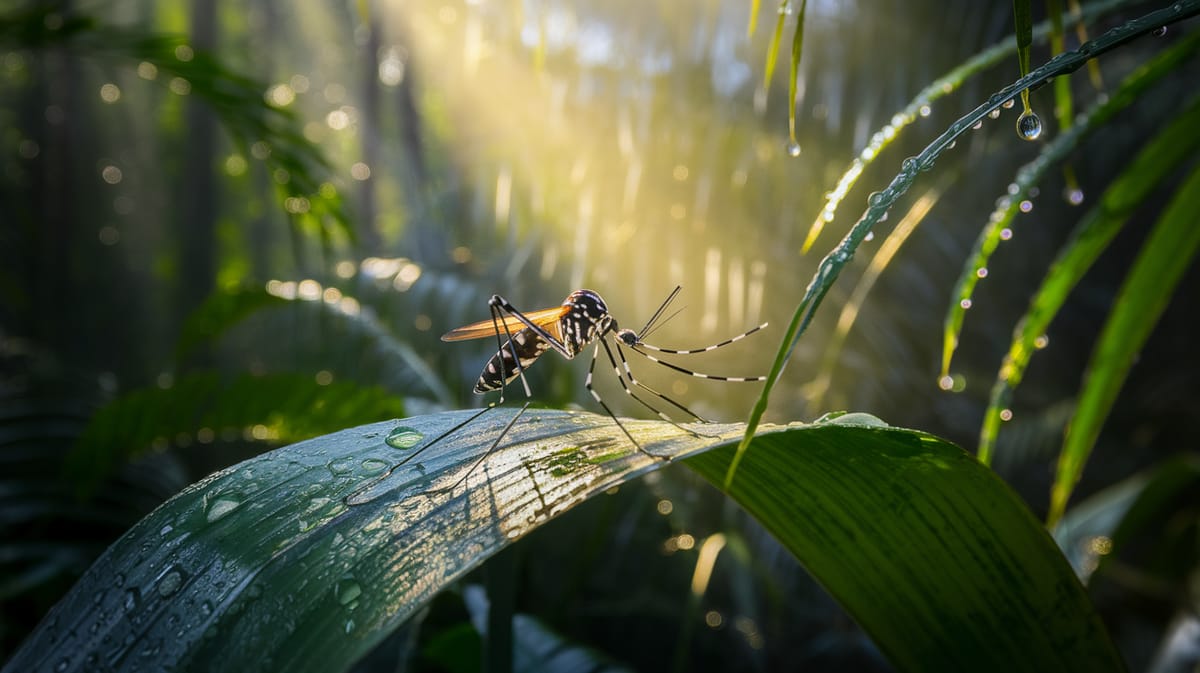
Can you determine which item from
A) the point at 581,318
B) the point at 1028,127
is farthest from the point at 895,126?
the point at 581,318

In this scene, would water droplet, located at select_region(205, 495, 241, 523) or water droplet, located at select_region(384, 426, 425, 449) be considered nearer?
water droplet, located at select_region(205, 495, 241, 523)

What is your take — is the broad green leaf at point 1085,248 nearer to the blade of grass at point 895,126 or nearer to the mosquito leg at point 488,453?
the blade of grass at point 895,126

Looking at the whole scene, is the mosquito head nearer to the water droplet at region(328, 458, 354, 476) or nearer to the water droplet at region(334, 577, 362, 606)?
the water droplet at region(328, 458, 354, 476)

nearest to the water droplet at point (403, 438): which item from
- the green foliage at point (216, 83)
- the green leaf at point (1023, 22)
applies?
the green leaf at point (1023, 22)

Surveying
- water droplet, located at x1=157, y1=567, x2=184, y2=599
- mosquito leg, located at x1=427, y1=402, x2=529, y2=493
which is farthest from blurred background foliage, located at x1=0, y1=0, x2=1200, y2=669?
water droplet, located at x1=157, y1=567, x2=184, y2=599

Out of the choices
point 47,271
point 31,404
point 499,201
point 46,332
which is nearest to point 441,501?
point 499,201
